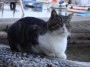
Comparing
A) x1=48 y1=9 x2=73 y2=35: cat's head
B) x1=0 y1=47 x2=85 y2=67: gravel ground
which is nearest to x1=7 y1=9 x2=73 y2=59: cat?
x1=48 y1=9 x2=73 y2=35: cat's head

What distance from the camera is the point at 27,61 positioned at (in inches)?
129

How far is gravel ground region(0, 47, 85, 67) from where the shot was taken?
3.13 m

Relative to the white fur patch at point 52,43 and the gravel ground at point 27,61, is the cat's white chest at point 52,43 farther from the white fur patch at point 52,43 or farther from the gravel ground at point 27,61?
the gravel ground at point 27,61

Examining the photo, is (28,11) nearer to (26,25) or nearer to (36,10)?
(36,10)

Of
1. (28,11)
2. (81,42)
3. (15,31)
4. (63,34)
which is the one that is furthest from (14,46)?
(28,11)

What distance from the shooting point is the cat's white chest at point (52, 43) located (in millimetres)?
3628

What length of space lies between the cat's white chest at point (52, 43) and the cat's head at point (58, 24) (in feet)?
0.29

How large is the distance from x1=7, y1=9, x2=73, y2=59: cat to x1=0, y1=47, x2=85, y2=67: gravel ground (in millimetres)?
154

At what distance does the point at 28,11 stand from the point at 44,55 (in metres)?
13.6

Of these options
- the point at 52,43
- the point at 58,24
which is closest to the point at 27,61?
the point at 52,43

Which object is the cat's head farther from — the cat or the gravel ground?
the gravel ground

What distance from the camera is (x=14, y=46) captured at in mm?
4008

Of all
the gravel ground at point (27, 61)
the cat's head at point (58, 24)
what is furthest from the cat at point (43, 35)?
the gravel ground at point (27, 61)

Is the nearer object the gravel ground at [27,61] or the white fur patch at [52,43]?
the gravel ground at [27,61]
